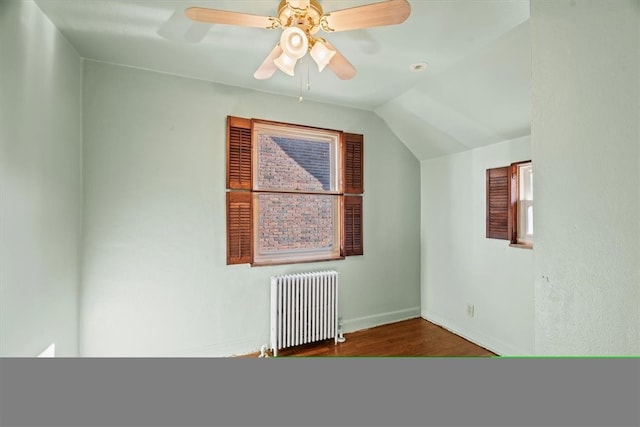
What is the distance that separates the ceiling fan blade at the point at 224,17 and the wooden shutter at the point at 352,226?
71.3 inches

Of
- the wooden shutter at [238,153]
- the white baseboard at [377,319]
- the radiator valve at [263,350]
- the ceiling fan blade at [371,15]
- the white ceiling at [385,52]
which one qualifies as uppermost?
the white ceiling at [385,52]

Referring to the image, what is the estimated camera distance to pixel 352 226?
2.85 metres

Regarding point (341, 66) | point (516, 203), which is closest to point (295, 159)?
point (341, 66)

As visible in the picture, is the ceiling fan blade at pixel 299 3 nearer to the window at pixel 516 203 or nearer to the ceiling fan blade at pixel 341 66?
the ceiling fan blade at pixel 341 66

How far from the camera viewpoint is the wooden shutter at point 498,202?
2.38 metres

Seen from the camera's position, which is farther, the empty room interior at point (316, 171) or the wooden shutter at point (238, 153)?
the wooden shutter at point (238, 153)

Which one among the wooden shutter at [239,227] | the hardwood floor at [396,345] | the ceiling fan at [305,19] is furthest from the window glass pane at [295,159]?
the hardwood floor at [396,345]

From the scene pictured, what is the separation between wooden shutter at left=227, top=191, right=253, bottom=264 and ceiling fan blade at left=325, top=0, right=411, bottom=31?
1.56 metres

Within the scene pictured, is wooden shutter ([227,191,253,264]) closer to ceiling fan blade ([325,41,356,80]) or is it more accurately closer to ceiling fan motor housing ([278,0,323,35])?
ceiling fan blade ([325,41,356,80])

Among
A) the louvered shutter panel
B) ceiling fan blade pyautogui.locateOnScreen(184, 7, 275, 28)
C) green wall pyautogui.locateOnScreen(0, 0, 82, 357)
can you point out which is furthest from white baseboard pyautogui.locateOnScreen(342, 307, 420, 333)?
ceiling fan blade pyautogui.locateOnScreen(184, 7, 275, 28)

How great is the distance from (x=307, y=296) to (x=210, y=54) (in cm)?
219

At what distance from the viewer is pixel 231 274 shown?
2355 millimetres

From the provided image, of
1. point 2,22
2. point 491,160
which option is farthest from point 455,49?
point 2,22

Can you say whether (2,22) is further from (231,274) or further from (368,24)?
(231,274)
